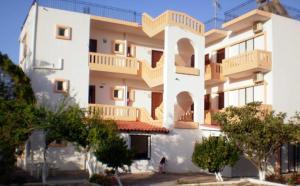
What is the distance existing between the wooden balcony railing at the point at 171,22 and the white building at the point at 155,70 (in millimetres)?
68

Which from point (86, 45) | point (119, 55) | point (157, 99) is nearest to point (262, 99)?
point (157, 99)

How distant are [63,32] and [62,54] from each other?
4.81 feet

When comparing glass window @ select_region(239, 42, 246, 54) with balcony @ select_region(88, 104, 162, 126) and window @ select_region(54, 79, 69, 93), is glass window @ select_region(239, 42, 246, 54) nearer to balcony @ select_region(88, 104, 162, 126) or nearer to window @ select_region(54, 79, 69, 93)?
balcony @ select_region(88, 104, 162, 126)

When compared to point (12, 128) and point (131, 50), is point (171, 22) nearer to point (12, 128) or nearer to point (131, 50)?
point (131, 50)

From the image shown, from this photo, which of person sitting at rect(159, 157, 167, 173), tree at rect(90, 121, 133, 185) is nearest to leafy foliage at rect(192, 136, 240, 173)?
tree at rect(90, 121, 133, 185)

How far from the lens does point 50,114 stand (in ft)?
57.0

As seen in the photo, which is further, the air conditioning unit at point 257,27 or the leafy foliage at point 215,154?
the air conditioning unit at point 257,27

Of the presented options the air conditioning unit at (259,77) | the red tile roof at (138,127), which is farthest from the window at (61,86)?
the air conditioning unit at (259,77)

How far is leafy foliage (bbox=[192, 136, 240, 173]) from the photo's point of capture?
1928cm

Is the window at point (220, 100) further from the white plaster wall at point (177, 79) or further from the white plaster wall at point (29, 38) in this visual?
the white plaster wall at point (29, 38)

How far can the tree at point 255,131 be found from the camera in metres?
19.7

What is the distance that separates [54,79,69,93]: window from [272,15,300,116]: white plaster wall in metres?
13.3

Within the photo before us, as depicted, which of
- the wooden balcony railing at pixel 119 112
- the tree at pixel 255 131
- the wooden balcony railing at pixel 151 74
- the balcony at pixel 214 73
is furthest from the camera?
the balcony at pixel 214 73

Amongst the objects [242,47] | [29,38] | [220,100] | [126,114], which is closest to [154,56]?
[220,100]
